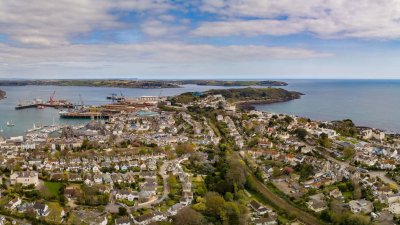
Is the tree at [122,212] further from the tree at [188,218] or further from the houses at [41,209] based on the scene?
the houses at [41,209]

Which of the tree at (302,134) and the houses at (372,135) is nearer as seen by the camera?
the tree at (302,134)

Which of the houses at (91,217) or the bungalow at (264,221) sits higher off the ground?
the houses at (91,217)

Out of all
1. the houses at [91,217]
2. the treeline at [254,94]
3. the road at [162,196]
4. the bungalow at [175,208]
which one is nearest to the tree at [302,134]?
the road at [162,196]

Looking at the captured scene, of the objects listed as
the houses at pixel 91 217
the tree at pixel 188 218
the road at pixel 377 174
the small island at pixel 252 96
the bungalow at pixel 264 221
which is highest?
the small island at pixel 252 96

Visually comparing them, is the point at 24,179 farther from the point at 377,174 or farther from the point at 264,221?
the point at 377,174

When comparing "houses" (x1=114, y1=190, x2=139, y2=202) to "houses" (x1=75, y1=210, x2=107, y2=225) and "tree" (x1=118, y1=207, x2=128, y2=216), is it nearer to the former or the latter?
"tree" (x1=118, y1=207, x2=128, y2=216)

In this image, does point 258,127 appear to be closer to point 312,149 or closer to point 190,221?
point 312,149
